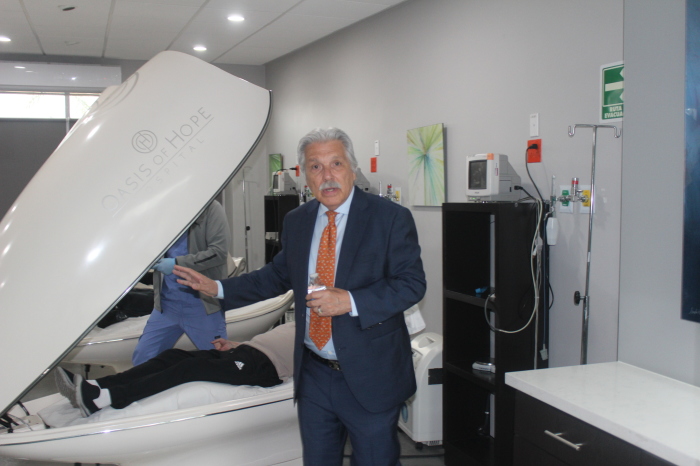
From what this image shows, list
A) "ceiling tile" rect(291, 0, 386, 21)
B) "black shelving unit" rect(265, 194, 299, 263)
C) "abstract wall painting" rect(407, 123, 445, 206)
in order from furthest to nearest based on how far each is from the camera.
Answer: "black shelving unit" rect(265, 194, 299, 263) < "ceiling tile" rect(291, 0, 386, 21) < "abstract wall painting" rect(407, 123, 445, 206)


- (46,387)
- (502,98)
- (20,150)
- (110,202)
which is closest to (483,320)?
(502,98)

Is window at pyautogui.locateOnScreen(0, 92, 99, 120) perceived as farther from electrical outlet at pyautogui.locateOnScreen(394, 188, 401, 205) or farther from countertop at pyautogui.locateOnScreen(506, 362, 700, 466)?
countertop at pyautogui.locateOnScreen(506, 362, 700, 466)

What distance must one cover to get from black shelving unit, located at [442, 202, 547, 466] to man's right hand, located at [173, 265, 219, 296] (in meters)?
1.39

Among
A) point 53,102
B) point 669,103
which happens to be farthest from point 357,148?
point 53,102

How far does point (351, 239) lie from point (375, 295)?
0.20 m

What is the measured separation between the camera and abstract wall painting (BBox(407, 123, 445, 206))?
381 centimetres

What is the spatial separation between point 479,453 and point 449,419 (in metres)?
0.22

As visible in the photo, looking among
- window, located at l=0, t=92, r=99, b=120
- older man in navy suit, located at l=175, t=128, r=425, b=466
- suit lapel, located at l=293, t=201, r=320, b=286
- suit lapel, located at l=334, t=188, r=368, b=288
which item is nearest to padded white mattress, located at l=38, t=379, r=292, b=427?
older man in navy suit, located at l=175, t=128, r=425, b=466

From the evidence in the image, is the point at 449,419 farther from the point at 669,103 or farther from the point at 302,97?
the point at 302,97

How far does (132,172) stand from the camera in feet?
3.49

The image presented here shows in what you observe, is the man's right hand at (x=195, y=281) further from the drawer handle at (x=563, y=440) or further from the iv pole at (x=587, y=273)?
the iv pole at (x=587, y=273)

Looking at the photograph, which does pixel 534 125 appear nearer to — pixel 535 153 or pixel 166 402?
pixel 535 153

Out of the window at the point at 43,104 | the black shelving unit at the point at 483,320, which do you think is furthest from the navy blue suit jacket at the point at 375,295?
the window at the point at 43,104

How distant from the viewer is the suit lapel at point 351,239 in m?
1.71
